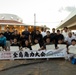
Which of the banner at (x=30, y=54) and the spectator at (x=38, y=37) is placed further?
the spectator at (x=38, y=37)

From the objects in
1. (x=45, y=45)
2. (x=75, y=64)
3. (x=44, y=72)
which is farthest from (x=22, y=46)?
(x=44, y=72)

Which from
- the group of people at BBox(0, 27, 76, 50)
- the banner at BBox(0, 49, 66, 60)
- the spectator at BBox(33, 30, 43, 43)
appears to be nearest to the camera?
the banner at BBox(0, 49, 66, 60)

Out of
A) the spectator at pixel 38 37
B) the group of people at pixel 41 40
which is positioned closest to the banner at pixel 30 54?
the group of people at pixel 41 40

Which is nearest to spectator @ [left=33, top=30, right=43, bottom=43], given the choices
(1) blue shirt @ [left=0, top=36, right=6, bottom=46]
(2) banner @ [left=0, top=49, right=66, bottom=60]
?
(2) banner @ [left=0, top=49, right=66, bottom=60]

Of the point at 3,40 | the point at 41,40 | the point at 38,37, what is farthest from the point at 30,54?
the point at 3,40

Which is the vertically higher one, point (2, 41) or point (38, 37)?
point (38, 37)

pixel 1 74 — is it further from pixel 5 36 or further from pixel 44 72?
pixel 5 36

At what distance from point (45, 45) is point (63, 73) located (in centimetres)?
455

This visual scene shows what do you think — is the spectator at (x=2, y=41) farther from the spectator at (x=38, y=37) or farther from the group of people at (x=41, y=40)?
the spectator at (x=38, y=37)

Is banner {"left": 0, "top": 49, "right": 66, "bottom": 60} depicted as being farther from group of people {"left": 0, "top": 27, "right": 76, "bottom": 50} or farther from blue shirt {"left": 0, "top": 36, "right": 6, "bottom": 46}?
blue shirt {"left": 0, "top": 36, "right": 6, "bottom": 46}

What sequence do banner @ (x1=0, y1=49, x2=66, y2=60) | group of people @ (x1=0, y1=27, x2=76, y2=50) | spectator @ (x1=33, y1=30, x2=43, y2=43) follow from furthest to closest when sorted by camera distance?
spectator @ (x1=33, y1=30, x2=43, y2=43)
group of people @ (x1=0, y1=27, x2=76, y2=50)
banner @ (x1=0, y1=49, x2=66, y2=60)

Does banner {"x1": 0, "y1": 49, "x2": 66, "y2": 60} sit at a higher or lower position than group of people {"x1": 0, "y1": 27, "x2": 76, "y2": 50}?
lower

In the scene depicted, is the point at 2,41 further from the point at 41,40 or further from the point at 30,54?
the point at 30,54

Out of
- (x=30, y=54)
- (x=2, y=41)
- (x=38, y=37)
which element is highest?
(x=38, y=37)
